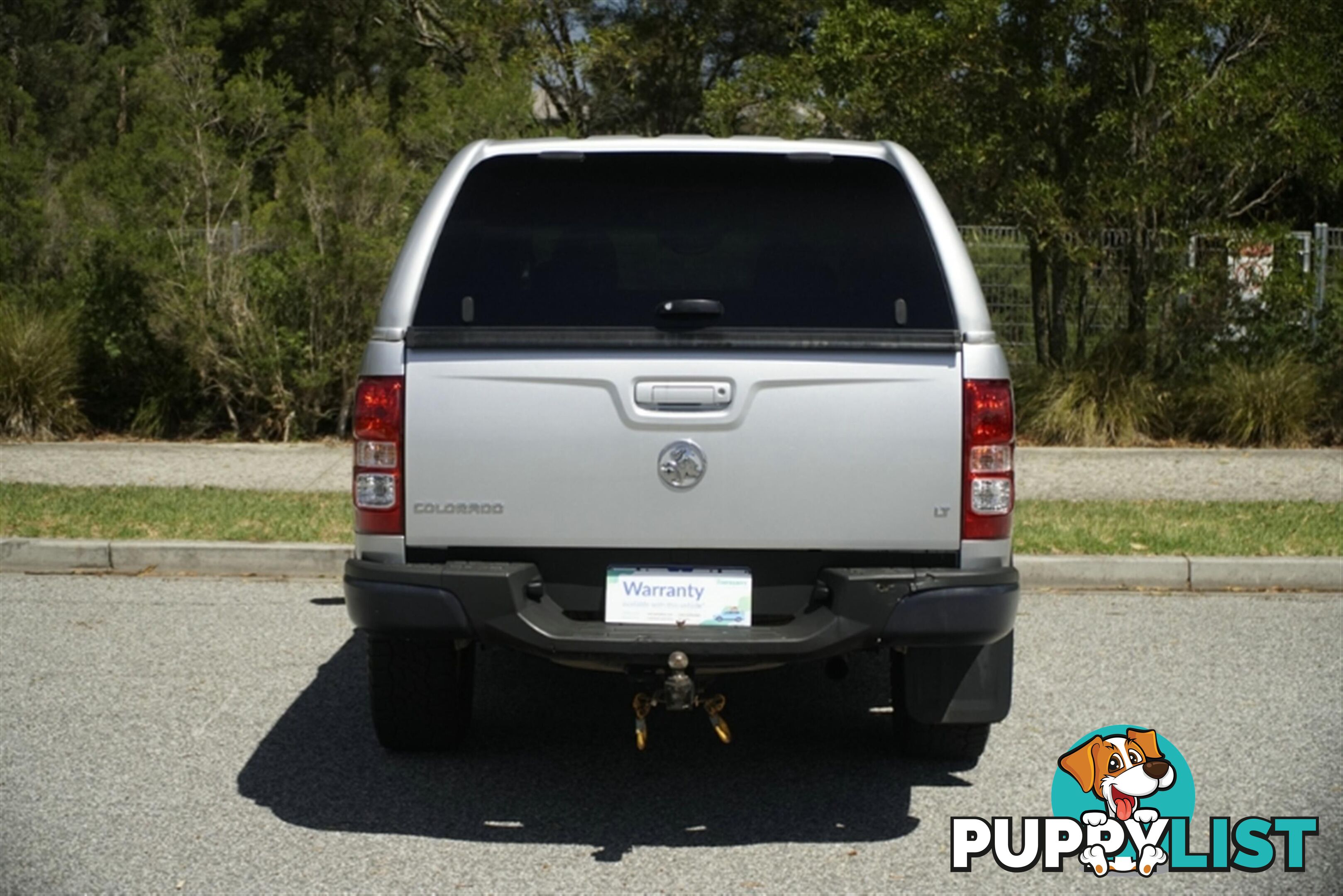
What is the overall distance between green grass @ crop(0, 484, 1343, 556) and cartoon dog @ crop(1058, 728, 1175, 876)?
313 centimetres

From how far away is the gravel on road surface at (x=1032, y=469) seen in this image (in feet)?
36.8

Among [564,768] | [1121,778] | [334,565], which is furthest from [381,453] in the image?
[334,565]

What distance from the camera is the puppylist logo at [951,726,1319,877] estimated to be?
15.4ft

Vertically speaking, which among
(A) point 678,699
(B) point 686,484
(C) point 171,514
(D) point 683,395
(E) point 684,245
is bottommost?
(C) point 171,514

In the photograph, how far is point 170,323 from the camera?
13445 millimetres

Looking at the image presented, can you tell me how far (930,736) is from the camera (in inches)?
217

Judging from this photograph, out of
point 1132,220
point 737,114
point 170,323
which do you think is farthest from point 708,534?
point 737,114

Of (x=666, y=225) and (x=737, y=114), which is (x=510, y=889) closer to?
(x=666, y=225)

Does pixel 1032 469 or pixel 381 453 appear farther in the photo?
pixel 1032 469

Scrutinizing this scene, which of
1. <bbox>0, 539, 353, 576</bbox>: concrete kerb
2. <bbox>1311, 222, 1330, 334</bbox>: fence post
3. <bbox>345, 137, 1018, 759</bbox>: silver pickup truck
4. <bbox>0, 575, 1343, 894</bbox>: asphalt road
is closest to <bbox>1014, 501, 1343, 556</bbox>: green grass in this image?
<bbox>0, 575, 1343, 894</bbox>: asphalt road

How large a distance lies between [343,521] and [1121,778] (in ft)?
17.6

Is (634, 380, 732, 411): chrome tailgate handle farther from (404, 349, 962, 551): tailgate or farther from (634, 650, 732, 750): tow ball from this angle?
(634, 650, 732, 750): tow ball

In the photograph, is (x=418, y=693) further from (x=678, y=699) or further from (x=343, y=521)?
(x=343, y=521)

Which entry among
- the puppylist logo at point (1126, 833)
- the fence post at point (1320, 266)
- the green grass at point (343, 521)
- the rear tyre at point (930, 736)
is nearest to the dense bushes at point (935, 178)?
the fence post at point (1320, 266)
